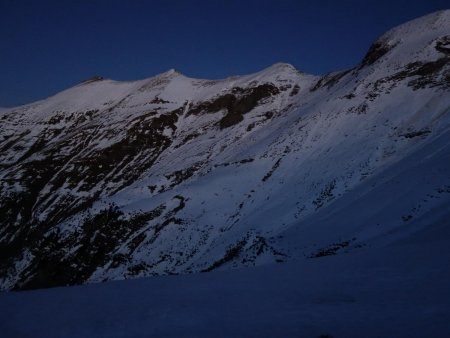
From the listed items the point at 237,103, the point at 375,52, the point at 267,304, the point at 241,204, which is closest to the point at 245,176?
the point at 241,204

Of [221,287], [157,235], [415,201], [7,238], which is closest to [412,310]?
[221,287]

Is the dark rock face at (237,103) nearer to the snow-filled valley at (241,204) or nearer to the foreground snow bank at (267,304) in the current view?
the snow-filled valley at (241,204)

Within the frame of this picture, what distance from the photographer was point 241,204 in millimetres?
30734

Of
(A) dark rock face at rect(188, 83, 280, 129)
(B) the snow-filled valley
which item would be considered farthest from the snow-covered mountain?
(A) dark rock face at rect(188, 83, 280, 129)

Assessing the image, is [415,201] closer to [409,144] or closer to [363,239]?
[363,239]

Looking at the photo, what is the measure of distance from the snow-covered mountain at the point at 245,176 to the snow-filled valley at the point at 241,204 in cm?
19

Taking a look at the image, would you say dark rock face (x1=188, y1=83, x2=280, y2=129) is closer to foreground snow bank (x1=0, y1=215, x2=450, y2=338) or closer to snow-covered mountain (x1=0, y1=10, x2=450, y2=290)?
snow-covered mountain (x1=0, y1=10, x2=450, y2=290)

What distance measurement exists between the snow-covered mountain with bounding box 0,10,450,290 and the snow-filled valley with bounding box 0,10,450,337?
195 mm

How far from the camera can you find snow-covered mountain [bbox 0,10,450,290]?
21578 millimetres

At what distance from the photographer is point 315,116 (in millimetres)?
39312

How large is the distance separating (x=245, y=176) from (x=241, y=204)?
440 cm

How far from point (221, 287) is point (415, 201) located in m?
16.1

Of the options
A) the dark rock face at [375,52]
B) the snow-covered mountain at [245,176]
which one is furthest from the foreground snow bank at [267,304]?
the dark rock face at [375,52]

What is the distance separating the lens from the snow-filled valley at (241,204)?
17.3 ft
